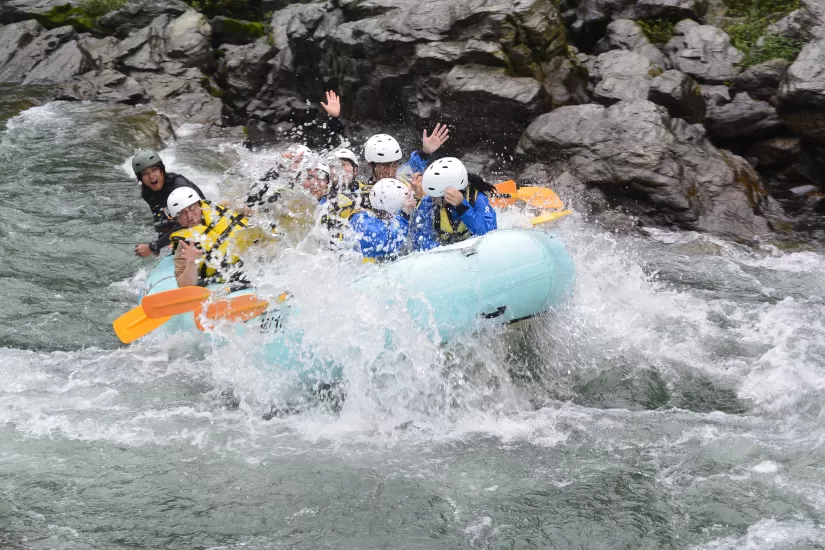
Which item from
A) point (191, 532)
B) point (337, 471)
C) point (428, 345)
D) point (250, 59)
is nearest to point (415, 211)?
point (428, 345)

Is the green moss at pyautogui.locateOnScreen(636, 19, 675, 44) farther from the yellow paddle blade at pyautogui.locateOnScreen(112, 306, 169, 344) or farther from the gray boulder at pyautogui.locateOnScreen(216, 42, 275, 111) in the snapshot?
the yellow paddle blade at pyautogui.locateOnScreen(112, 306, 169, 344)

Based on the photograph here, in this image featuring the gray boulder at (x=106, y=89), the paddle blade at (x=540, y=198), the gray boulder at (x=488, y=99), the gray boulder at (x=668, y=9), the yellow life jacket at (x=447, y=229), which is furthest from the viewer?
the gray boulder at (x=106, y=89)

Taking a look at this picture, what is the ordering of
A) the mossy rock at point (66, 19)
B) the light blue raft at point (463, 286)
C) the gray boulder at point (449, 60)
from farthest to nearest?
the mossy rock at point (66, 19)
the gray boulder at point (449, 60)
the light blue raft at point (463, 286)

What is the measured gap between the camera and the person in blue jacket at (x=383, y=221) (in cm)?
600

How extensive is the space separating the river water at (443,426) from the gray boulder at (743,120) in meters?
2.86

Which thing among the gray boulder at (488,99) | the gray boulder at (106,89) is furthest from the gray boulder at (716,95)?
the gray boulder at (106,89)

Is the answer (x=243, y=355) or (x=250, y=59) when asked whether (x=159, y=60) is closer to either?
(x=250, y=59)

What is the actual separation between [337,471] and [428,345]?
3.62 ft

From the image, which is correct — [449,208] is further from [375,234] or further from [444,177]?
[375,234]

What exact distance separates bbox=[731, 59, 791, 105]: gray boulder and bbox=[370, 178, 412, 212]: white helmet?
6.41 meters

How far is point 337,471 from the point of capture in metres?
5.08

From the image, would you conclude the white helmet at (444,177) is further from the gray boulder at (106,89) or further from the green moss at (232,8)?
the green moss at (232,8)

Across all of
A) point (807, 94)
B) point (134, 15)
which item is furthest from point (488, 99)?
point (134, 15)

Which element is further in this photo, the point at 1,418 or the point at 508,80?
the point at 508,80
